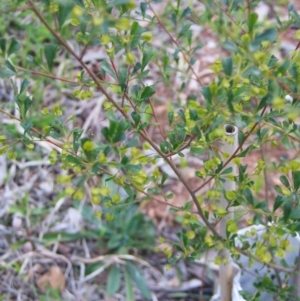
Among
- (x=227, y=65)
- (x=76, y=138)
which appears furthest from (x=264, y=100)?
(x=76, y=138)

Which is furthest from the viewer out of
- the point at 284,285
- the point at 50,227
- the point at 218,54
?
the point at 218,54

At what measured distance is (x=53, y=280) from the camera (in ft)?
5.09

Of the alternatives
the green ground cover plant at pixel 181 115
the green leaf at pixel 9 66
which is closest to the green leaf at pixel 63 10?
the green ground cover plant at pixel 181 115

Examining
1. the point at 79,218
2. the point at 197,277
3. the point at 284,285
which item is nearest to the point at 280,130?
the point at 284,285

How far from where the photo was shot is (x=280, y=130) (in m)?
0.76

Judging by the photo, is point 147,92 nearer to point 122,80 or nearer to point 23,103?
point 122,80

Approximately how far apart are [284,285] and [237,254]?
0.85 ft

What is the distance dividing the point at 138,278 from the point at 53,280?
9.0 inches

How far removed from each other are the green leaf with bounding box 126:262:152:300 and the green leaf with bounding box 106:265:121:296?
32 millimetres

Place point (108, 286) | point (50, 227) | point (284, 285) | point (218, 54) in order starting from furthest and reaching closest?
point (218, 54) < point (50, 227) < point (108, 286) < point (284, 285)

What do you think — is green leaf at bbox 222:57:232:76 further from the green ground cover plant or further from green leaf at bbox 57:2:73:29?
green leaf at bbox 57:2:73:29

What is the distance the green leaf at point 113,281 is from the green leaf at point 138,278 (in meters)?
0.03

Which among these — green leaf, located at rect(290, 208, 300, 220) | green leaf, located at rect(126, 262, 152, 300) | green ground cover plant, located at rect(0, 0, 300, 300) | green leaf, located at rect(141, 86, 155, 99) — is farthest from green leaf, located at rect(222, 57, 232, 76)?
green leaf, located at rect(126, 262, 152, 300)

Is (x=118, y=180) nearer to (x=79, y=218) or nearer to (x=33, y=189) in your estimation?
(x=79, y=218)
